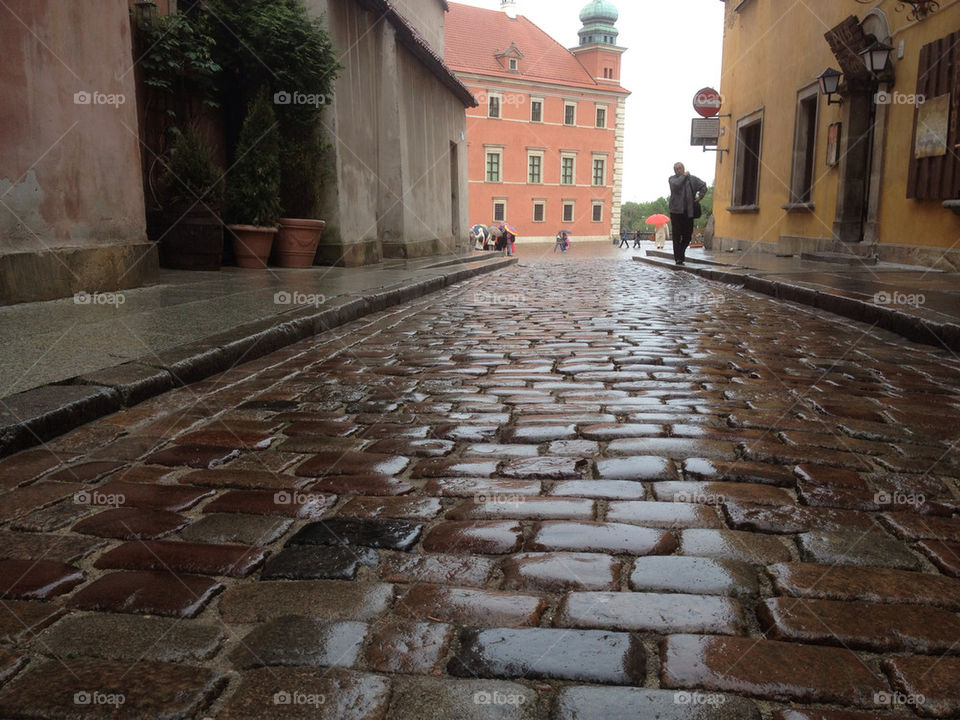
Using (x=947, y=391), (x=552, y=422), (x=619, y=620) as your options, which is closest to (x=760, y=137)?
(x=947, y=391)

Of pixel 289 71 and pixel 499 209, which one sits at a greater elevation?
pixel 289 71

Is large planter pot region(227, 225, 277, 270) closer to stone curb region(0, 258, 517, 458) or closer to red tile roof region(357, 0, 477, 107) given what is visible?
stone curb region(0, 258, 517, 458)

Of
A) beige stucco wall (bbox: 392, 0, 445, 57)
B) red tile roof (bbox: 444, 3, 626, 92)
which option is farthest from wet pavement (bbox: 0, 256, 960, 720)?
red tile roof (bbox: 444, 3, 626, 92)

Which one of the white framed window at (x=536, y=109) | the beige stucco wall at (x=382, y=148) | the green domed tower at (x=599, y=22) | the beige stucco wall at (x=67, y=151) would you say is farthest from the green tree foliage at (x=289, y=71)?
the green domed tower at (x=599, y=22)

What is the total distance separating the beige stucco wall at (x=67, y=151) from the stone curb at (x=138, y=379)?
6.58 feet

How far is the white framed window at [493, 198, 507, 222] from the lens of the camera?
5306 centimetres

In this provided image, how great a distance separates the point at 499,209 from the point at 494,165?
278cm

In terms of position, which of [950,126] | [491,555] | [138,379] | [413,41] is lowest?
[491,555]

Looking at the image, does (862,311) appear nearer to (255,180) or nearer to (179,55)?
(255,180)

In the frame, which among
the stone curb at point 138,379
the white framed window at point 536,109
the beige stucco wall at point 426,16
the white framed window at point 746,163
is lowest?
the stone curb at point 138,379

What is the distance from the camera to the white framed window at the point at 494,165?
5250 cm

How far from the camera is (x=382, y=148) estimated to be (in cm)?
1630

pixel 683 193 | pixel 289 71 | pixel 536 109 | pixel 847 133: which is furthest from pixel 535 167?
pixel 289 71

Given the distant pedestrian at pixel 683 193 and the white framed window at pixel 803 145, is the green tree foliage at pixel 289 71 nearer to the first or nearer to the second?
the distant pedestrian at pixel 683 193
